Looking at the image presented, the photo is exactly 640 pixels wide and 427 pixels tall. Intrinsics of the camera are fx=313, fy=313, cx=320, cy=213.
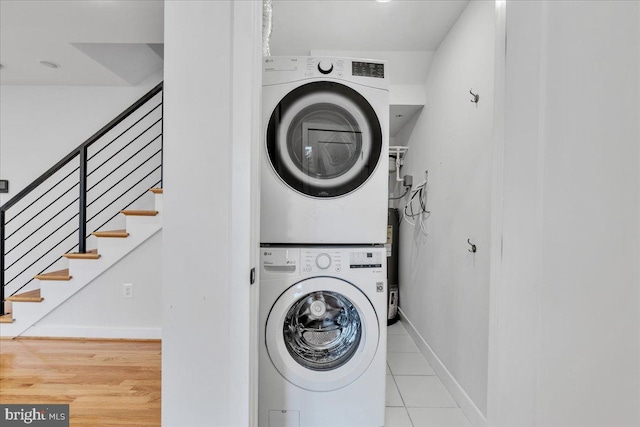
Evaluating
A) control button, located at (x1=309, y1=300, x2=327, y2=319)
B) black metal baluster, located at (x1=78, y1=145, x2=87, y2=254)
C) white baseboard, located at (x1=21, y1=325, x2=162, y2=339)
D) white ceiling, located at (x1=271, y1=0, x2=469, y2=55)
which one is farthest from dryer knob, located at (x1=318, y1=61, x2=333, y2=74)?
white baseboard, located at (x1=21, y1=325, x2=162, y2=339)

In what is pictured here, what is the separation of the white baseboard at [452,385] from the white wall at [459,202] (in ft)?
0.05

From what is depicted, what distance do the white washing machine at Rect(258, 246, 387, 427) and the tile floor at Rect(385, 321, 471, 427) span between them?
11.3 inches

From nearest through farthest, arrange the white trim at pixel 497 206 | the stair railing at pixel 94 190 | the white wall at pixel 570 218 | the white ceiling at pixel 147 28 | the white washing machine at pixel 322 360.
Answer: the white wall at pixel 570 218 → the white trim at pixel 497 206 → the white washing machine at pixel 322 360 → the white ceiling at pixel 147 28 → the stair railing at pixel 94 190

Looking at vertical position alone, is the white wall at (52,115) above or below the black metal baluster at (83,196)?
above

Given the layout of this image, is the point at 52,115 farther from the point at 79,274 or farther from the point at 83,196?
the point at 79,274

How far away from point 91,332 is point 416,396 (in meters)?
2.68

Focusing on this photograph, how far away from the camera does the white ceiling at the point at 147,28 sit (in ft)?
6.49

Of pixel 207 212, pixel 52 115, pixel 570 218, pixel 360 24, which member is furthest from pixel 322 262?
pixel 52 115

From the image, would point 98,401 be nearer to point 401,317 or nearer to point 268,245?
point 268,245

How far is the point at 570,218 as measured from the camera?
51 cm

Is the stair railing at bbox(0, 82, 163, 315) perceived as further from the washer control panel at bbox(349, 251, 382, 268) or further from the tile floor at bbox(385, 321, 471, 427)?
the tile floor at bbox(385, 321, 471, 427)

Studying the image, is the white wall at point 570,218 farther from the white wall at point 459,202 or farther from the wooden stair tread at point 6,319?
the wooden stair tread at point 6,319

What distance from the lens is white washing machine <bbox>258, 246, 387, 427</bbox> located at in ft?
4.82

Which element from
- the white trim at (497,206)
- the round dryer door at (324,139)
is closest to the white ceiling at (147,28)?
the round dryer door at (324,139)
